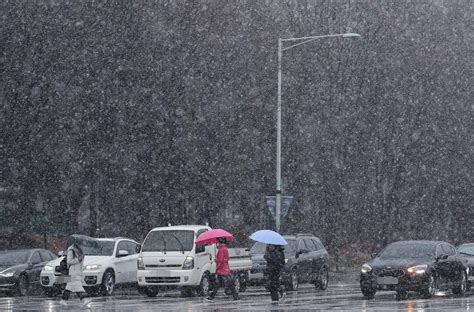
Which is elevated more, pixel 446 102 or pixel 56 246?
pixel 446 102

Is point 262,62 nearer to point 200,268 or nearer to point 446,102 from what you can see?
point 446,102

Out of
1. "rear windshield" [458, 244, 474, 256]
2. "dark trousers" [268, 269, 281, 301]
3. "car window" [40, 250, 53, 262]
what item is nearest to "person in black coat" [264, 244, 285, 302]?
"dark trousers" [268, 269, 281, 301]

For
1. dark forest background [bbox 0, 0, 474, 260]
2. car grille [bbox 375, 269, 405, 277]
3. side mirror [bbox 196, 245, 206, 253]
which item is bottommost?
car grille [bbox 375, 269, 405, 277]

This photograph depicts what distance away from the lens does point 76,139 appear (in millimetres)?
46594

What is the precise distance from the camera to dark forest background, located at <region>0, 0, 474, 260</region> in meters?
45.1

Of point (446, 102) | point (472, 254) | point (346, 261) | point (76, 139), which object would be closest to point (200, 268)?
point (472, 254)

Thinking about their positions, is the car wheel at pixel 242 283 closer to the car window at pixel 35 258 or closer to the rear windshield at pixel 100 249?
the rear windshield at pixel 100 249

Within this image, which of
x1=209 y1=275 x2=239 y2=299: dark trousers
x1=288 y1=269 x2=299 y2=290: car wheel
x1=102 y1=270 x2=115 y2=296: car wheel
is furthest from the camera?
x1=288 y1=269 x2=299 y2=290: car wheel

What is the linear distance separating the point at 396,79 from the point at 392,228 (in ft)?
32.3

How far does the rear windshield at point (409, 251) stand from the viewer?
3088cm

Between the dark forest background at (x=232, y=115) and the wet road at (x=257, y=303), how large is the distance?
45.2ft

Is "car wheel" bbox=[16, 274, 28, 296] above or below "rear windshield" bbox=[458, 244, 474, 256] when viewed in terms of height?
below

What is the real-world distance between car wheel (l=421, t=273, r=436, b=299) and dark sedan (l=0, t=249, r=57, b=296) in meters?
11.6

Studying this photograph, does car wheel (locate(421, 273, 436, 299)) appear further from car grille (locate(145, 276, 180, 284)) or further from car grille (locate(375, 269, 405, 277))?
car grille (locate(145, 276, 180, 284))
